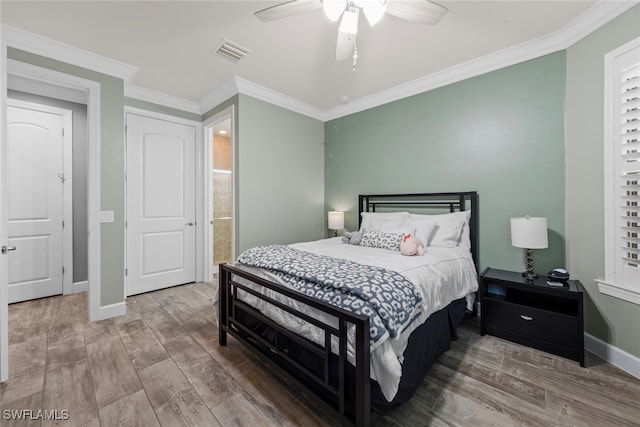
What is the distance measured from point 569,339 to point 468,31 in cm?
256

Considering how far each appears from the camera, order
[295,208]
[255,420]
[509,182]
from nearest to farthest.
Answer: [255,420], [509,182], [295,208]

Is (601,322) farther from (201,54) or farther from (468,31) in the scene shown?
(201,54)

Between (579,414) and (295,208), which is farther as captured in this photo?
(295,208)

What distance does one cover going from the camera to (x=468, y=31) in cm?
230

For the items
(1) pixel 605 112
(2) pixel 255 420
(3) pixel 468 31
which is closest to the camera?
(2) pixel 255 420

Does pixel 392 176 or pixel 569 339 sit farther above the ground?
pixel 392 176

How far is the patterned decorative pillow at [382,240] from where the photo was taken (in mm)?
2632

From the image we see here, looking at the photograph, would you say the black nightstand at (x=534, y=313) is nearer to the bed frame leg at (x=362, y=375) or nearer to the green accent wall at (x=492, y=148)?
the green accent wall at (x=492, y=148)

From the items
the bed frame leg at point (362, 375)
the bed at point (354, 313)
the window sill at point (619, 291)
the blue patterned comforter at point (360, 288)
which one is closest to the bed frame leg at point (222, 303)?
the bed at point (354, 313)

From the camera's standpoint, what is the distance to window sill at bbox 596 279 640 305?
1.83 meters

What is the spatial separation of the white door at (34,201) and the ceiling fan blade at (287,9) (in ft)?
11.1

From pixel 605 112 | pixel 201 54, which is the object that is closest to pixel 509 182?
pixel 605 112

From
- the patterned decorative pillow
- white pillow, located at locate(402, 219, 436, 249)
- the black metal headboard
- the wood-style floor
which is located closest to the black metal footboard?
the wood-style floor

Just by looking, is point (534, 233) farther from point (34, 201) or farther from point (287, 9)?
point (34, 201)
